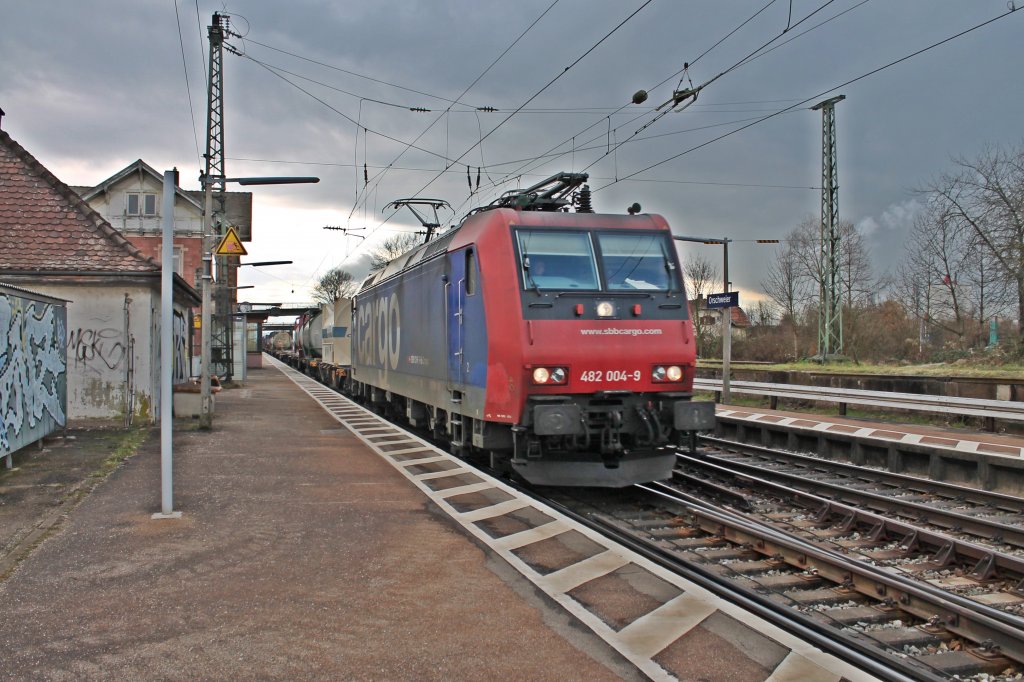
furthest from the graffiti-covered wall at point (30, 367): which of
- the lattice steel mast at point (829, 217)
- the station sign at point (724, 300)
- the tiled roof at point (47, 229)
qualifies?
the lattice steel mast at point (829, 217)

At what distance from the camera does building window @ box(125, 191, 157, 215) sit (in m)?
42.8

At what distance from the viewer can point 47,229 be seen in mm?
15320

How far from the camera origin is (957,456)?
35.8 ft

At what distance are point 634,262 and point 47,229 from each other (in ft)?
40.2

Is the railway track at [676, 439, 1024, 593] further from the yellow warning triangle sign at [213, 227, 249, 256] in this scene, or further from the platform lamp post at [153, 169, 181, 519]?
the yellow warning triangle sign at [213, 227, 249, 256]

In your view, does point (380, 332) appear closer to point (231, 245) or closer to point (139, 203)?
Answer: point (231, 245)

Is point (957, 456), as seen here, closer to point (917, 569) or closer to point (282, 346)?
point (917, 569)

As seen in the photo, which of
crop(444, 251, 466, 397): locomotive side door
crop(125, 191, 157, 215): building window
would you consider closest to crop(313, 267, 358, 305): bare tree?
crop(125, 191, 157, 215): building window

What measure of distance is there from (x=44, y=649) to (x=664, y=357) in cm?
643

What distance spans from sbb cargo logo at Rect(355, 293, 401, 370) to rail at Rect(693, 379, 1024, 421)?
9241 mm

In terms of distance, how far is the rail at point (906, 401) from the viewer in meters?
13.7

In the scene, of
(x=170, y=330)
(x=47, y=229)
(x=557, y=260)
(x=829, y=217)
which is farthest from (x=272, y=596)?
(x=829, y=217)

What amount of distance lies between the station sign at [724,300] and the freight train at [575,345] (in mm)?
7947

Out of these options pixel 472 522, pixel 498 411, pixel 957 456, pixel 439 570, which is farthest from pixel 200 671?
pixel 957 456
